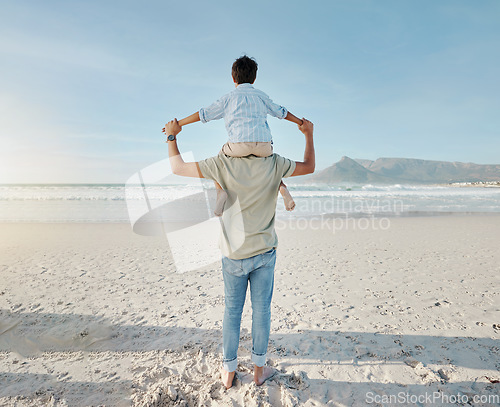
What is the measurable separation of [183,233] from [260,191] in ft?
28.0

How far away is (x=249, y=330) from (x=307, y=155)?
240cm

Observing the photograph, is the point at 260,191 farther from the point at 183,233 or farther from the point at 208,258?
the point at 183,233

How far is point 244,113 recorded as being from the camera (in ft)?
5.98

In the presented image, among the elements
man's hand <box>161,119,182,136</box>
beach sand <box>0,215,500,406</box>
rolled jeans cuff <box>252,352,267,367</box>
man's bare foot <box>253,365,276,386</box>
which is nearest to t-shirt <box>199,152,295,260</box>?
man's hand <box>161,119,182,136</box>

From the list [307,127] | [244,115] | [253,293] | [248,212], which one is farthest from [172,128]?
[253,293]

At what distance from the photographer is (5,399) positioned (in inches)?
92.3

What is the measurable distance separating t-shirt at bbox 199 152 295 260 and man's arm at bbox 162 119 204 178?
0.06 metres

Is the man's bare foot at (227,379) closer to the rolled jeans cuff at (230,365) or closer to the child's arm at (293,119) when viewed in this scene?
the rolled jeans cuff at (230,365)

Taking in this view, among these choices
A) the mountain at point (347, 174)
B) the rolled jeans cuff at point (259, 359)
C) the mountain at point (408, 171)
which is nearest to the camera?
the rolled jeans cuff at point (259, 359)

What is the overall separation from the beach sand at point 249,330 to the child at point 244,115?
1764 millimetres

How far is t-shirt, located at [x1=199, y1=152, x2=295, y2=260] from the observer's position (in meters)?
1.92

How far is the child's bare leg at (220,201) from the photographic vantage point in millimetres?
1876

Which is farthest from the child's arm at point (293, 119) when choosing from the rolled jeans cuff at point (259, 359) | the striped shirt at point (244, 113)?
the rolled jeans cuff at point (259, 359)

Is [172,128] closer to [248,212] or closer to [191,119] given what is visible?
[191,119]
